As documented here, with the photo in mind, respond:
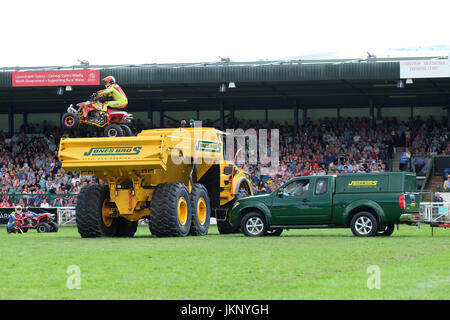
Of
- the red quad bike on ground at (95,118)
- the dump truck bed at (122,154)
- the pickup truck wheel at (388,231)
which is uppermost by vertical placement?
the red quad bike on ground at (95,118)

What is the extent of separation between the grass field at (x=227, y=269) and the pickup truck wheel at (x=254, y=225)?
3.24 m

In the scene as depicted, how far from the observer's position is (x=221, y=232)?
88.3 ft

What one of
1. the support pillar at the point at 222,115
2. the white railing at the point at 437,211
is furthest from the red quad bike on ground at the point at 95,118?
the support pillar at the point at 222,115

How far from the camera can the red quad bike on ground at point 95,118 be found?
2248 centimetres

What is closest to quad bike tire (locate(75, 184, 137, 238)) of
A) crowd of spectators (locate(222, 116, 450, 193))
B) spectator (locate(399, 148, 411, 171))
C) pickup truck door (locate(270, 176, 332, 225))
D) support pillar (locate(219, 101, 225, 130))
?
pickup truck door (locate(270, 176, 332, 225))

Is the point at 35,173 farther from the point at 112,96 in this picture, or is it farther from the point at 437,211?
the point at 437,211

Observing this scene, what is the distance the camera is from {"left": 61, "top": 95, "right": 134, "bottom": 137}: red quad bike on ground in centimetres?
2248

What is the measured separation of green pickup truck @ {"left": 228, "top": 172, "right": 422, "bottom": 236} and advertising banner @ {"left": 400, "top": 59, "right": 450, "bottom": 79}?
16462 mm

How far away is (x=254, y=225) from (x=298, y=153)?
1971 centimetres

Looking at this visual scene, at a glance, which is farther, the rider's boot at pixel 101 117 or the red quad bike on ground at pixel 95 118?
A: the rider's boot at pixel 101 117

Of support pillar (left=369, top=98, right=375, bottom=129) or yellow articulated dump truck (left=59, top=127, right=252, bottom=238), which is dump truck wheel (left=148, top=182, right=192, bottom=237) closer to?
yellow articulated dump truck (left=59, top=127, right=252, bottom=238)

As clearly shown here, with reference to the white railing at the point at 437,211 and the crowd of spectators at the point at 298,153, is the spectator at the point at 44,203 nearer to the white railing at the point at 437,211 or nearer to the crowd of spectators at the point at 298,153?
the crowd of spectators at the point at 298,153

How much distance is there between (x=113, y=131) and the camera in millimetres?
23000
